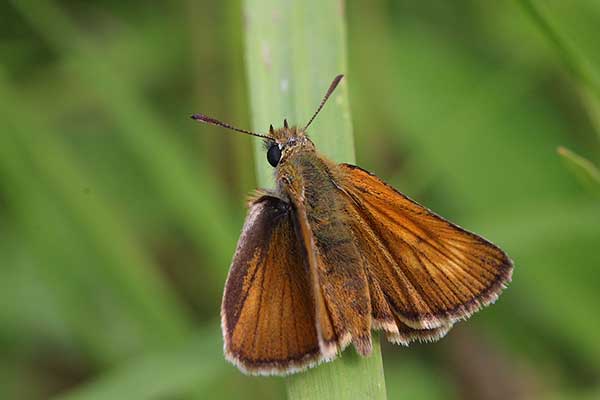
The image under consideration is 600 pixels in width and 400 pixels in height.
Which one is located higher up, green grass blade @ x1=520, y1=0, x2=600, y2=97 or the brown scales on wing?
green grass blade @ x1=520, y1=0, x2=600, y2=97

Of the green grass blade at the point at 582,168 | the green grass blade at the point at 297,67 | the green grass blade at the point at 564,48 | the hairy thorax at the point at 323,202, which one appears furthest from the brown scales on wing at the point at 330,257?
the green grass blade at the point at 564,48

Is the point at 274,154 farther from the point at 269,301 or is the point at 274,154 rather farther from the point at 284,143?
the point at 269,301

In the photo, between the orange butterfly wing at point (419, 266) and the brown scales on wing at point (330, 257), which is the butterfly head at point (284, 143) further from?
the orange butterfly wing at point (419, 266)

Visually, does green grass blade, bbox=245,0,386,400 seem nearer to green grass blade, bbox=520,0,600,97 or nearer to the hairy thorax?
the hairy thorax

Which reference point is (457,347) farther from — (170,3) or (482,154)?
(170,3)

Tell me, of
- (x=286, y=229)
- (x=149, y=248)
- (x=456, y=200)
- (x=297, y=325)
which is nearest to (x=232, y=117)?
(x=149, y=248)

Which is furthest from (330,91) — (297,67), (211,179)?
(211,179)

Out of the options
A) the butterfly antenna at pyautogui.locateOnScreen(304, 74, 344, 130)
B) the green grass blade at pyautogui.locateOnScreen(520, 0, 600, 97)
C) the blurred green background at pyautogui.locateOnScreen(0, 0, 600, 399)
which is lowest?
the blurred green background at pyautogui.locateOnScreen(0, 0, 600, 399)

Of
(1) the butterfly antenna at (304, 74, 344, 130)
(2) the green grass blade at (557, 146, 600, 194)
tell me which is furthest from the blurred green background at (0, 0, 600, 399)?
(1) the butterfly antenna at (304, 74, 344, 130)
